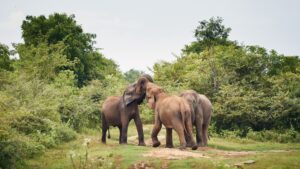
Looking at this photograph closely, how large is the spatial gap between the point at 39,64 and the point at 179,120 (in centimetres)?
1576

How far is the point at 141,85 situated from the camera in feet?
61.0

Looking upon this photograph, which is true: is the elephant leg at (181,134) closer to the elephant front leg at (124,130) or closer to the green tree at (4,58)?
the elephant front leg at (124,130)

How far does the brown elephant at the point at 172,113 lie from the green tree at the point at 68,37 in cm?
2276

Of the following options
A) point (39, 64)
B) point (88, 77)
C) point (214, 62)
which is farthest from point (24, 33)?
point (214, 62)

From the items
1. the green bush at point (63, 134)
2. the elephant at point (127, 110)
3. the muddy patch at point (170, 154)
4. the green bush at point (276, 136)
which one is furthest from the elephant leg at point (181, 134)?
the green bush at point (276, 136)

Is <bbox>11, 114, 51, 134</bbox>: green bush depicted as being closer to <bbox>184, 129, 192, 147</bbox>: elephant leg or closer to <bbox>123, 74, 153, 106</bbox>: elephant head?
<bbox>123, 74, 153, 106</bbox>: elephant head

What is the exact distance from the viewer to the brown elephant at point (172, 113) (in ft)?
54.9

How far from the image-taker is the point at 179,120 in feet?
55.2

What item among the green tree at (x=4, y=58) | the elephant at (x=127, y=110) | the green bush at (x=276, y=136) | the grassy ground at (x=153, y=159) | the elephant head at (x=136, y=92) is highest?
the green tree at (x=4, y=58)

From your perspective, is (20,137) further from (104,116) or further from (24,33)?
(24,33)

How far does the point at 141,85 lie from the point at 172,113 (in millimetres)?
2338

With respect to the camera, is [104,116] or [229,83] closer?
[104,116]

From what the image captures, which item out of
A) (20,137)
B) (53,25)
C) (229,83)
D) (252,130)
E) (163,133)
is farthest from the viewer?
(53,25)

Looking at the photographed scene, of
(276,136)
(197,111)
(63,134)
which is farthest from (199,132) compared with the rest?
(276,136)
